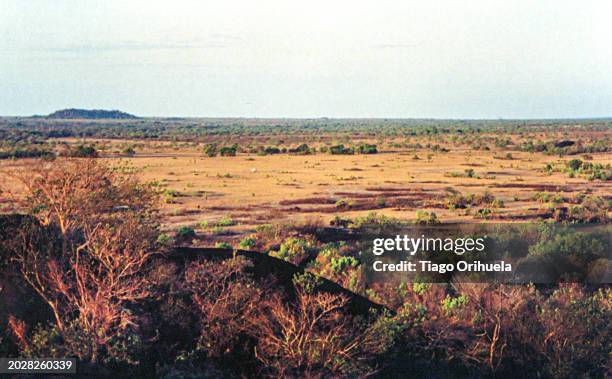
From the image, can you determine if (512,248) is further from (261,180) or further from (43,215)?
(261,180)

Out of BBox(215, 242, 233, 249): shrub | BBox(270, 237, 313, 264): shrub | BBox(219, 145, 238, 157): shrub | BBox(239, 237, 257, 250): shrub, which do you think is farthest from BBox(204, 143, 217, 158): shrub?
BBox(270, 237, 313, 264): shrub

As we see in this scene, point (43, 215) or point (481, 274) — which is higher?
point (43, 215)

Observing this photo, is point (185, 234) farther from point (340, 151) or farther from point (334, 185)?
point (340, 151)

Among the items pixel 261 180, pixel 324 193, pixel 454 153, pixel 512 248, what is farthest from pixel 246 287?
pixel 454 153

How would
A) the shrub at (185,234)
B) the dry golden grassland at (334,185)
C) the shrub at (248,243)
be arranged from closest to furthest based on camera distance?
the shrub at (248,243) → the shrub at (185,234) → the dry golden grassland at (334,185)

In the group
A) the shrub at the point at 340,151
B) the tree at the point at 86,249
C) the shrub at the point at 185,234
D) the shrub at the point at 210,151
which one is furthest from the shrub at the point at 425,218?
the shrub at the point at 210,151

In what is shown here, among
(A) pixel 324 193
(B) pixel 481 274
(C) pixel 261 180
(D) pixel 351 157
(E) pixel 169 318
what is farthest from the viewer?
(D) pixel 351 157

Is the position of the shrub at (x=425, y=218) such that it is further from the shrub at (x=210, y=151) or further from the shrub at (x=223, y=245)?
the shrub at (x=210, y=151)

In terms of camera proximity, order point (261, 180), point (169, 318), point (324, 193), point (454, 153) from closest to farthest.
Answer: point (169, 318) < point (324, 193) < point (261, 180) < point (454, 153)

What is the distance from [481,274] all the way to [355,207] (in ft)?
45.8

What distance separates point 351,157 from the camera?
6419 cm

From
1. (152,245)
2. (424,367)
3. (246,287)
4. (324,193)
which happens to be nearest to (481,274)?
(424,367)

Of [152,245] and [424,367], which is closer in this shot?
[424,367]

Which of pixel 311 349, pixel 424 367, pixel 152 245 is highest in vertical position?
pixel 152 245
